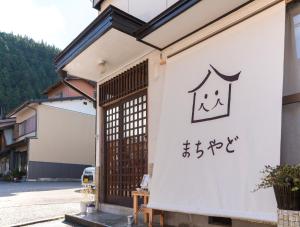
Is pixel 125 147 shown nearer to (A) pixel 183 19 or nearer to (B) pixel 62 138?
(A) pixel 183 19

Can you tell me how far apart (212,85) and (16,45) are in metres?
57.3

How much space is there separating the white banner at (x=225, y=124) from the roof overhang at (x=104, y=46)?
1.31 m

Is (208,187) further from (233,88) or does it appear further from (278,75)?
(278,75)

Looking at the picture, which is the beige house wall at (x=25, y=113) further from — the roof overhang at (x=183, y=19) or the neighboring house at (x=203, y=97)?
the roof overhang at (x=183, y=19)

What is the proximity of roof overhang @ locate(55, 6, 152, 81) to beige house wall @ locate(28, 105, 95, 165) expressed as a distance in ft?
65.8

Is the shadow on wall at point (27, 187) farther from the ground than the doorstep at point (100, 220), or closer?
closer

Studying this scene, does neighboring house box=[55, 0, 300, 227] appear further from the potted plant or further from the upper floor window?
the upper floor window

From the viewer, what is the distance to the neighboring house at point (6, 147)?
34.7 metres

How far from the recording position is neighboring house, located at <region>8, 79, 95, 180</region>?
29078mm

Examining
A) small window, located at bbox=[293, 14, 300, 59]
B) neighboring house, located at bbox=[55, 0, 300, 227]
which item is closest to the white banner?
neighboring house, located at bbox=[55, 0, 300, 227]

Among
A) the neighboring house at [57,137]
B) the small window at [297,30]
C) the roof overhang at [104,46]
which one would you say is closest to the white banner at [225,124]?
the small window at [297,30]

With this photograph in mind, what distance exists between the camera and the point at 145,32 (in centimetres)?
718

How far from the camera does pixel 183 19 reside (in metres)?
6.58

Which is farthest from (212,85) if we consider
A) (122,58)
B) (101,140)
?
(101,140)
